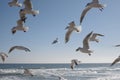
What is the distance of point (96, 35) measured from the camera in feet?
27.2

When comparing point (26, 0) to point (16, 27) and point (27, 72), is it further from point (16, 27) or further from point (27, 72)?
point (27, 72)

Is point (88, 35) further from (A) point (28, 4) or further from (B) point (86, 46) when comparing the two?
(A) point (28, 4)

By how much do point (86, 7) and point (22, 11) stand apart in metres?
1.73

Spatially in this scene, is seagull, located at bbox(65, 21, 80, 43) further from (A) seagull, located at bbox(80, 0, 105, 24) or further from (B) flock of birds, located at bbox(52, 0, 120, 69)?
(A) seagull, located at bbox(80, 0, 105, 24)

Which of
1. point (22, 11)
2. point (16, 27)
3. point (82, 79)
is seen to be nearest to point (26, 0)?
point (22, 11)

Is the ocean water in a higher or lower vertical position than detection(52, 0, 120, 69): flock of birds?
higher

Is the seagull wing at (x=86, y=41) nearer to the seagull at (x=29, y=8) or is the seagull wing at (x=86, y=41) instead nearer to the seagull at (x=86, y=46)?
the seagull at (x=86, y=46)

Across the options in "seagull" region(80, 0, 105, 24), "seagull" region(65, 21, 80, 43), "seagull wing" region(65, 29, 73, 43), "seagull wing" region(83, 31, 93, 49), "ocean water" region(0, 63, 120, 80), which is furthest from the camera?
"ocean water" region(0, 63, 120, 80)

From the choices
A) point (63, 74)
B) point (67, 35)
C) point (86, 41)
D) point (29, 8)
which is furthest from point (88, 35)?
point (63, 74)

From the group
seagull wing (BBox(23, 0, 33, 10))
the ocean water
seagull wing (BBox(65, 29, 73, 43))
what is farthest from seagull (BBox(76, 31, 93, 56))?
the ocean water

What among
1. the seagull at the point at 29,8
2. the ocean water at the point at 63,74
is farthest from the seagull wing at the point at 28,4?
the ocean water at the point at 63,74

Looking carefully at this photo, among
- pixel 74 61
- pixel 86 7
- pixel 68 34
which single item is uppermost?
pixel 86 7

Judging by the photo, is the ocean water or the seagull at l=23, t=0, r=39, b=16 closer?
the seagull at l=23, t=0, r=39, b=16

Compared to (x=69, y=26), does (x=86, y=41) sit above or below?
below
